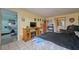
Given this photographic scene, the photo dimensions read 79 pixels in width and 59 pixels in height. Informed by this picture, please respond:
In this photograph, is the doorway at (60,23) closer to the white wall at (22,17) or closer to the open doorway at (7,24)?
the white wall at (22,17)

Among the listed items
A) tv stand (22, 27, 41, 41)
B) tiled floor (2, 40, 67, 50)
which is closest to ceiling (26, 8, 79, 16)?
tv stand (22, 27, 41, 41)

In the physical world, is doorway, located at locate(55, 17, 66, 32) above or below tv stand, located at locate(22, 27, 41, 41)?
above

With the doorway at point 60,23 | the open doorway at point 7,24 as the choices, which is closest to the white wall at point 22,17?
the open doorway at point 7,24

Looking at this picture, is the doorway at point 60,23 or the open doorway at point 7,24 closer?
the open doorway at point 7,24

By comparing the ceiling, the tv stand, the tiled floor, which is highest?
the ceiling

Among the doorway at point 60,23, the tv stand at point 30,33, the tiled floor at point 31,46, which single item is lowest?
the tiled floor at point 31,46

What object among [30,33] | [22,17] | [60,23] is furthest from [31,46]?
[60,23]

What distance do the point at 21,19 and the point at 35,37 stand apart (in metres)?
0.43

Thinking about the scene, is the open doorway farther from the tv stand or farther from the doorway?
the doorway

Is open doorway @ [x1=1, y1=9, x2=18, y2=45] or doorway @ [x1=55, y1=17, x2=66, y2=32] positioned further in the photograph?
doorway @ [x1=55, y1=17, x2=66, y2=32]
